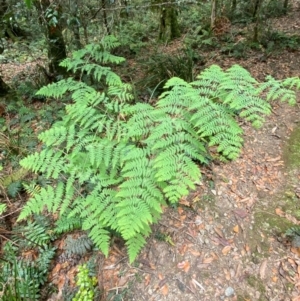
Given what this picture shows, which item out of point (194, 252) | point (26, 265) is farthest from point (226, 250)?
point (26, 265)

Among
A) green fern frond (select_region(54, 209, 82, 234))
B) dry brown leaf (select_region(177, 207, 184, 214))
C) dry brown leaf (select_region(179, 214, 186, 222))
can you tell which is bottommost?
dry brown leaf (select_region(179, 214, 186, 222))

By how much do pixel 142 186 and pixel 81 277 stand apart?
3.38ft

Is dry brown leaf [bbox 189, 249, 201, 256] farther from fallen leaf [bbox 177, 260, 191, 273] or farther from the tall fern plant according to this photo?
the tall fern plant

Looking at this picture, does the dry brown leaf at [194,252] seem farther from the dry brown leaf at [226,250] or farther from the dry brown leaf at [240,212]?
the dry brown leaf at [240,212]

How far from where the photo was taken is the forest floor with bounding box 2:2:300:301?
2.57 meters

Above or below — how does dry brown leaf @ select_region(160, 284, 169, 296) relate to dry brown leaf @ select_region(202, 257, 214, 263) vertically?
below

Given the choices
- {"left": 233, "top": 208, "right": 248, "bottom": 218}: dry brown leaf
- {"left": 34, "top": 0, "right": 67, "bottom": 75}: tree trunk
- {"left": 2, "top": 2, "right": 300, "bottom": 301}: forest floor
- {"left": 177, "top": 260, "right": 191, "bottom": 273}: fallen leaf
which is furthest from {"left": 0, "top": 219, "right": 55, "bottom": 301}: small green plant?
{"left": 34, "top": 0, "right": 67, "bottom": 75}: tree trunk

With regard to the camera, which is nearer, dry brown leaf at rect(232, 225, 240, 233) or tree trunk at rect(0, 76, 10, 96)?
dry brown leaf at rect(232, 225, 240, 233)

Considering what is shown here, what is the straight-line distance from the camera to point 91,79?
5.35 metres

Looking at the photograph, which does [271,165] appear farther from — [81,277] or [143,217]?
[81,277]

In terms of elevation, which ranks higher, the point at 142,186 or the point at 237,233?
the point at 142,186

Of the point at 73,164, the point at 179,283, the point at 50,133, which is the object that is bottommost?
the point at 179,283

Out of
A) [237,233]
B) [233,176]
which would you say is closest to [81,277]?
[237,233]

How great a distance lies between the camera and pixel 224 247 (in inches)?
112
